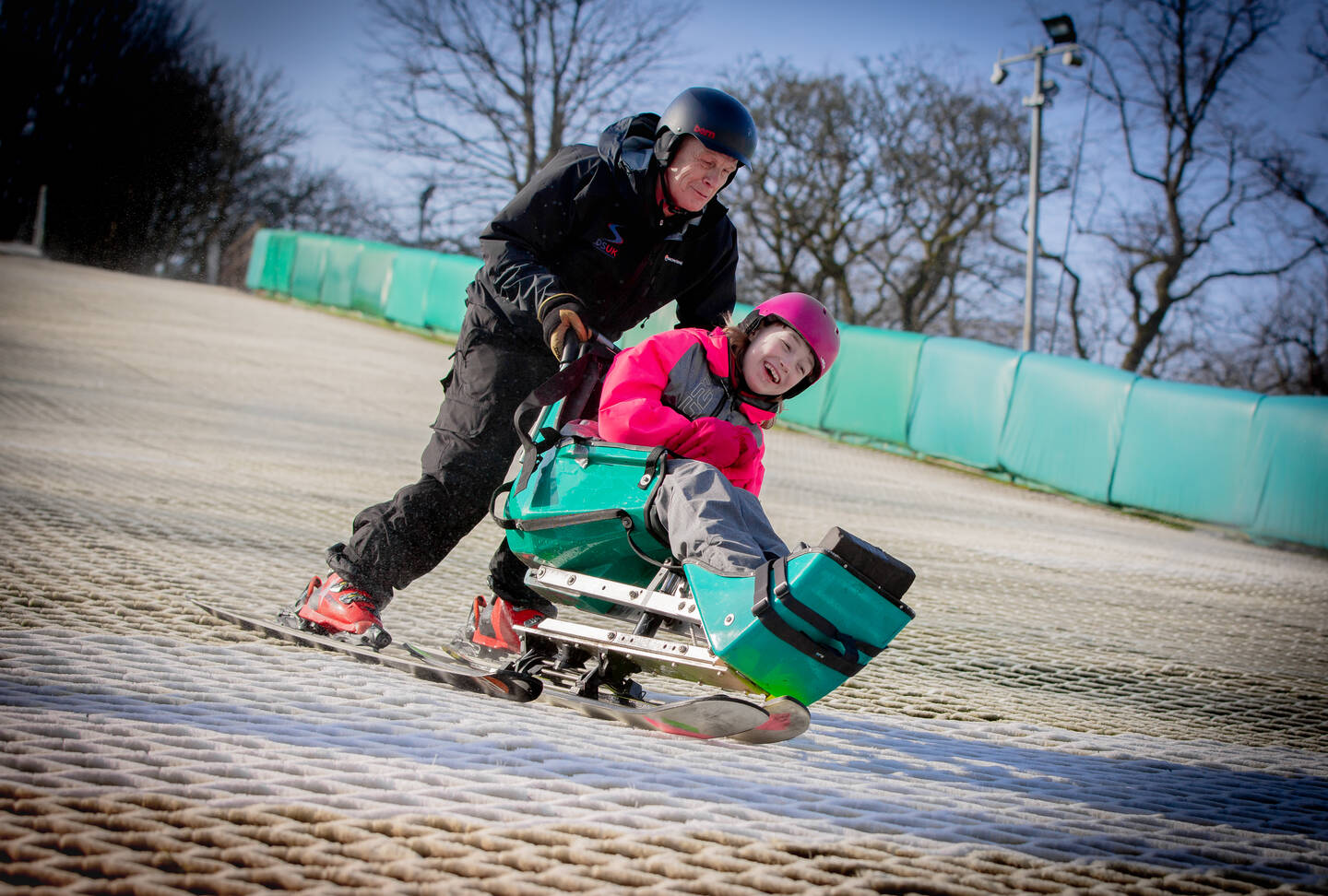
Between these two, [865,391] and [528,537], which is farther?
[865,391]

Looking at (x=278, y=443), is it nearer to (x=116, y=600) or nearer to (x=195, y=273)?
(x=116, y=600)

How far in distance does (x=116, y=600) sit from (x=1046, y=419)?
39.9ft

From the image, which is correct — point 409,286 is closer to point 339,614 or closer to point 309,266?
point 309,266

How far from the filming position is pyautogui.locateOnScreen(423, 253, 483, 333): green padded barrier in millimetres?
21188

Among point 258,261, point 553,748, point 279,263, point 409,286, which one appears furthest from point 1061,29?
point 553,748

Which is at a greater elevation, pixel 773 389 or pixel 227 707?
pixel 773 389

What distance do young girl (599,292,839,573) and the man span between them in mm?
377

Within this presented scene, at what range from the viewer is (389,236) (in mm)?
36188

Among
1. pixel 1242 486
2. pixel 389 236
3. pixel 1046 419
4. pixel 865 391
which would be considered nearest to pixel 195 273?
pixel 389 236

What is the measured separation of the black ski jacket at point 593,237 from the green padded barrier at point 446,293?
18243 mm

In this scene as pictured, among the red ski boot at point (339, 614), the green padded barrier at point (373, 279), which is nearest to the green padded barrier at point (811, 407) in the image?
the green padded barrier at point (373, 279)

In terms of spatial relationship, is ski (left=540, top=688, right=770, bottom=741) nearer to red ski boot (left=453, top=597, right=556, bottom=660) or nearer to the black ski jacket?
red ski boot (left=453, top=597, right=556, bottom=660)

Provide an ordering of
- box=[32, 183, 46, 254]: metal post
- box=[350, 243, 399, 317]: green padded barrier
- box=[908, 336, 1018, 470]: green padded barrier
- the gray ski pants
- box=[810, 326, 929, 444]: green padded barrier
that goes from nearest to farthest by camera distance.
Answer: the gray ski pants
box=[908, 336, 1018, 470]: green padded barrier
box=[810, 326, 929, 444]: green padded barrier
box=[350, 243, 399, 317]: green padded barrier
box=[32, 183, 46, 254]: metal post

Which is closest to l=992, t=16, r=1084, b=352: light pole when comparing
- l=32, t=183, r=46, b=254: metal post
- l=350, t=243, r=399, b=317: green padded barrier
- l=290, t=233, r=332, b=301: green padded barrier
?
l=350, t=243, r=399, b=317: green padded barrier
